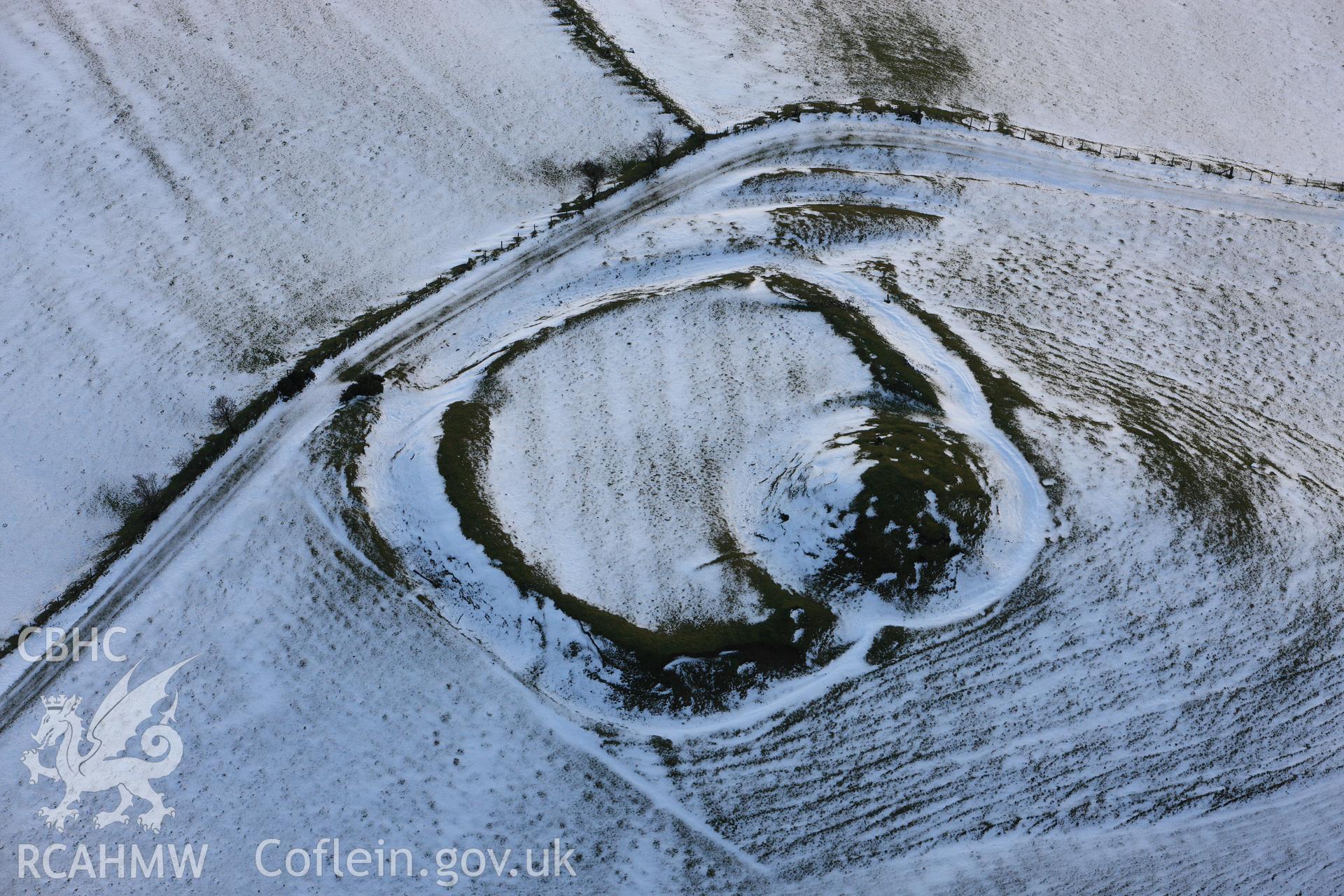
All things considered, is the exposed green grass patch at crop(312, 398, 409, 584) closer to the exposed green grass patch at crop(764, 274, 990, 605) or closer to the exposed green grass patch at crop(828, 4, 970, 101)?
the exposed green grass patch at crop(764, 274, 990, 605)

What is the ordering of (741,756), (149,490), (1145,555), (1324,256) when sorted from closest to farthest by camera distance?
(741,756), (1145,555), (149,490), (1324,256)

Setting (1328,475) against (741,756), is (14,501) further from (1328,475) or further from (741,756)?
(1328,475)

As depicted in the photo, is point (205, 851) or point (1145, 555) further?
point (1145, 555)

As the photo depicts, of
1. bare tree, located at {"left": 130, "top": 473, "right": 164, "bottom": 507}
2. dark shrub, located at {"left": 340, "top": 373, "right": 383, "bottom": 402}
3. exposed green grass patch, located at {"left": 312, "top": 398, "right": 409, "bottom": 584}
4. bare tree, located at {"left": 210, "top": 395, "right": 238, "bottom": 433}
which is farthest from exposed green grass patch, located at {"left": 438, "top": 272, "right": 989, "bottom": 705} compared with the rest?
bare tree, located at {"left": 130, "top": 473, "right": 164, "bottom": 507}

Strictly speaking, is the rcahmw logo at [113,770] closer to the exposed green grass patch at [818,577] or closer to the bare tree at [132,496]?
the bare tree at [132,496]

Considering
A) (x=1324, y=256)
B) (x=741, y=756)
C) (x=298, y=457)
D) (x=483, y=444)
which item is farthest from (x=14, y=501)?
(x=1324, y=256)

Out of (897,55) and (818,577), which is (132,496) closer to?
(818,577)

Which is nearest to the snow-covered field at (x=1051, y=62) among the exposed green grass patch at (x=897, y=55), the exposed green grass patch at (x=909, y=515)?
the exposed green grass patch at (x=897, y=55)
